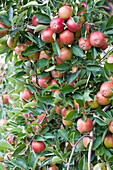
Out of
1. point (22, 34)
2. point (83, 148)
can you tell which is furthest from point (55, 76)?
point (83, 148)

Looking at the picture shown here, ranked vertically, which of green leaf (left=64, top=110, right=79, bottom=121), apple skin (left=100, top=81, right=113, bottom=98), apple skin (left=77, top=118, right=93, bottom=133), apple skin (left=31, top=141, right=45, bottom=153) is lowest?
apple skin (left=31, top=141, right=45, bottom=153)

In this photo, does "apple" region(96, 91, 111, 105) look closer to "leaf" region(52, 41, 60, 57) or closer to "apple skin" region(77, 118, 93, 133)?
"apple skin" region(77, 118, 93, 133)

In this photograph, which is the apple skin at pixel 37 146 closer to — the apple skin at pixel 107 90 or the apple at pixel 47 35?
the apple skin at pixel 107 90

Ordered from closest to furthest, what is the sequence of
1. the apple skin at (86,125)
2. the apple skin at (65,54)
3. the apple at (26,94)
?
the apple skin at (86,125) < the apple skin at (65,54) < the apple at (26,94)

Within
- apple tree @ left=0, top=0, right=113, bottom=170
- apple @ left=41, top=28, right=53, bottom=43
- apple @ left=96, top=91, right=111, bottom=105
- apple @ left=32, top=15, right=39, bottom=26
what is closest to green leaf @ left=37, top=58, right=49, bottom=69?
apple tree @ left=0, top=0, right=113, bottom=170

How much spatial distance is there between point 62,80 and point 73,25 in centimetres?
29

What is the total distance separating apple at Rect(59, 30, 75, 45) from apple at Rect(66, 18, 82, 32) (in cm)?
2

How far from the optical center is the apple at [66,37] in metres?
0.98

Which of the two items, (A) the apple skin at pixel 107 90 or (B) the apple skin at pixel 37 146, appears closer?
(A) the apple skin at pixel 107 90

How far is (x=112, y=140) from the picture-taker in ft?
2.99

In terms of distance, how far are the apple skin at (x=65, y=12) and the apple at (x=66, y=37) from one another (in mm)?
73

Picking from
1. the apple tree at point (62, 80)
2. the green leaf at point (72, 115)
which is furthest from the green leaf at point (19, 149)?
the green leaf at point (72, 115)

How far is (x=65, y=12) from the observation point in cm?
97

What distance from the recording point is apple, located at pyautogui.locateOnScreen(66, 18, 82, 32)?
947 mm
